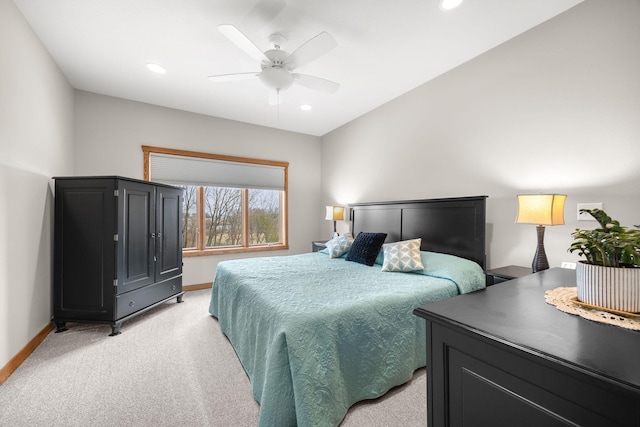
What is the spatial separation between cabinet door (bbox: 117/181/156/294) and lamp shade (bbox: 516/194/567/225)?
3669 millimetres

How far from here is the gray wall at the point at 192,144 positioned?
3.52 meters

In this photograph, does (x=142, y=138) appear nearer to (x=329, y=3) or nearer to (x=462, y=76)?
(x=329, y=3)

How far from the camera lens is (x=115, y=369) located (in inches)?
81.7

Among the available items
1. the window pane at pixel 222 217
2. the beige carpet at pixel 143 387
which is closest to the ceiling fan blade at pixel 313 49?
the beige carpet at pixel 143 387

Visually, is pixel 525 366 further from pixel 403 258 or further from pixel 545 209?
pixel 403 258

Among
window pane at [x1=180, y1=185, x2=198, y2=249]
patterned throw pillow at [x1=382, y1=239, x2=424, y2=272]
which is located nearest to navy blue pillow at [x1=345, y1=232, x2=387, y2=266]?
patterned throw pillow at [x1=382, y1=239, x2=424, y2=272]

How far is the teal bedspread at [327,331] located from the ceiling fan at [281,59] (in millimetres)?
1775

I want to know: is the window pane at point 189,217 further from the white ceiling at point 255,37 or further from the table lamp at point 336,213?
the table lamp at point 336,213

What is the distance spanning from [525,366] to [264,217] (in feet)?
14.6

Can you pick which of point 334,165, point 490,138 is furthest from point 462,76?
point 334,165

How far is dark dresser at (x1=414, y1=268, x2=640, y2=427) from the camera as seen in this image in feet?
2.00

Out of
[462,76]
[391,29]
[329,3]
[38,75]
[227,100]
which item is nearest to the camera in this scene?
[329,3]

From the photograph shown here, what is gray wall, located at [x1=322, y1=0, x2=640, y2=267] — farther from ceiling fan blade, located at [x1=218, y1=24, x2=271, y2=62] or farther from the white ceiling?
ceiling fan blade, located at [x1=218, y1=24, x2=271, y2=62]

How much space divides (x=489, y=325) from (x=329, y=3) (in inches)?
91.9
